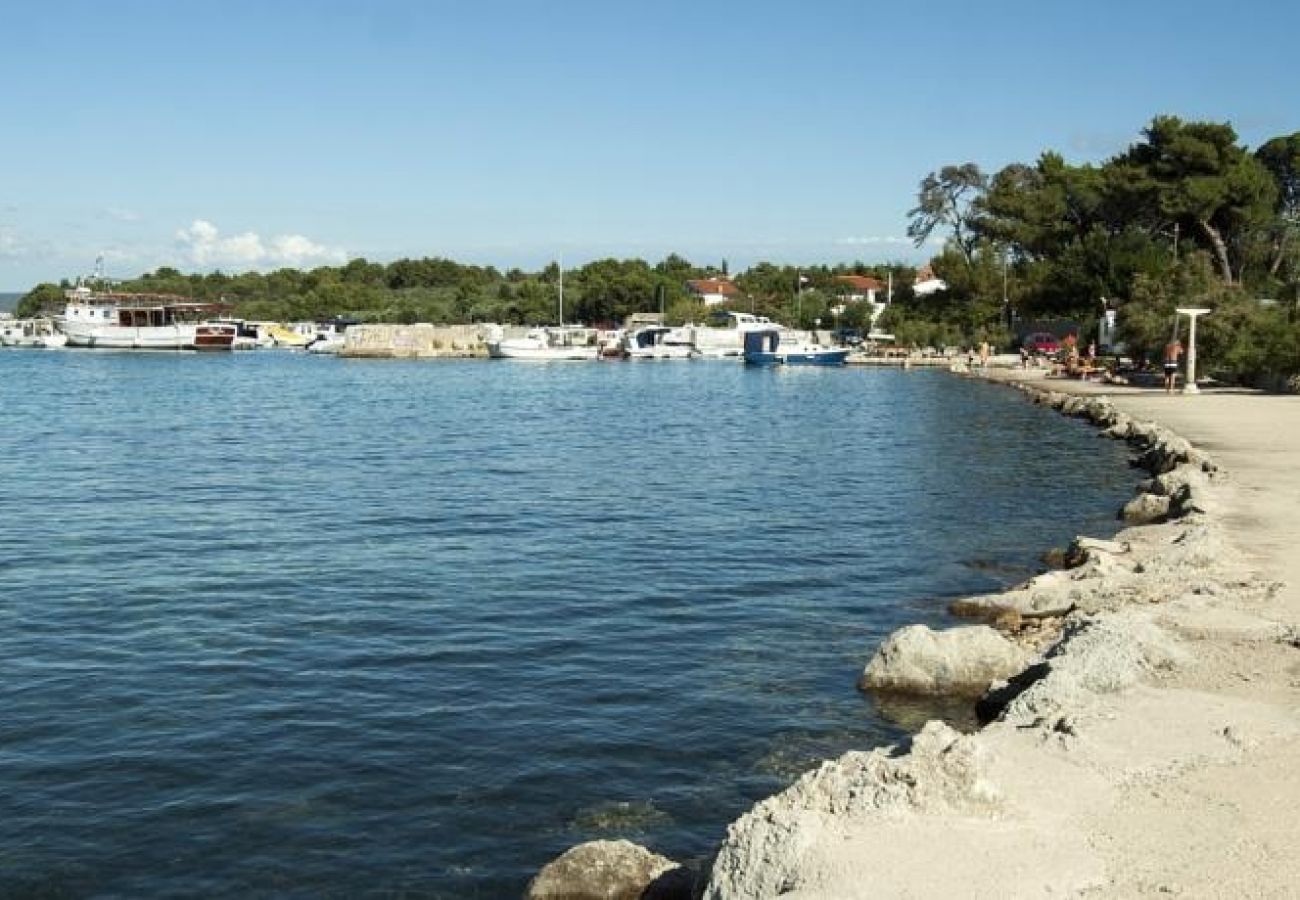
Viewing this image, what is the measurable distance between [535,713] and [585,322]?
128 meters

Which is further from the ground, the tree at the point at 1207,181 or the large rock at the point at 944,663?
the tree at the point at 1207,181

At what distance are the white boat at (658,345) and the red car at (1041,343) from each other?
30.6 meters

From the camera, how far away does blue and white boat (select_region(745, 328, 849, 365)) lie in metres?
95.2

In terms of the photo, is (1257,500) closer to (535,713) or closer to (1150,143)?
(535,713)

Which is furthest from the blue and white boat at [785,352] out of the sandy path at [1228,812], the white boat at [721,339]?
the sandy path at [1228,812]

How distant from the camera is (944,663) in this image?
12.7m

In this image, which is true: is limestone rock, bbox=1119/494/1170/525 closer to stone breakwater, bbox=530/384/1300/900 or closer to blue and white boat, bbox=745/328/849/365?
stone breakwater, bbox=530/384/1300/900

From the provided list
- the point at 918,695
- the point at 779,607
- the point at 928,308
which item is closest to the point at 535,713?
the point at 918,695

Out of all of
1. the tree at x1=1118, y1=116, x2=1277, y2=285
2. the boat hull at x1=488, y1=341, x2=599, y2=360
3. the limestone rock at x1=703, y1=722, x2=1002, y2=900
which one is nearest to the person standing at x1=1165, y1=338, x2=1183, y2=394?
the tree at x1=1118, y1=116, x2=1277, y2=285

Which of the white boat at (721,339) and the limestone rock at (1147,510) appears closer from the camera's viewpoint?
the limestone rock at (1147,510)

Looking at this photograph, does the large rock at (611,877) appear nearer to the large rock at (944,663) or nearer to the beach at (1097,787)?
the beach at (1097,787)

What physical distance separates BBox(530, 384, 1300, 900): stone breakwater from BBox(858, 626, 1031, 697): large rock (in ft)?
0.05

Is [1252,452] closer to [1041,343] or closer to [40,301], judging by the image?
[1041,343]

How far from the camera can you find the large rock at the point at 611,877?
819 cm
